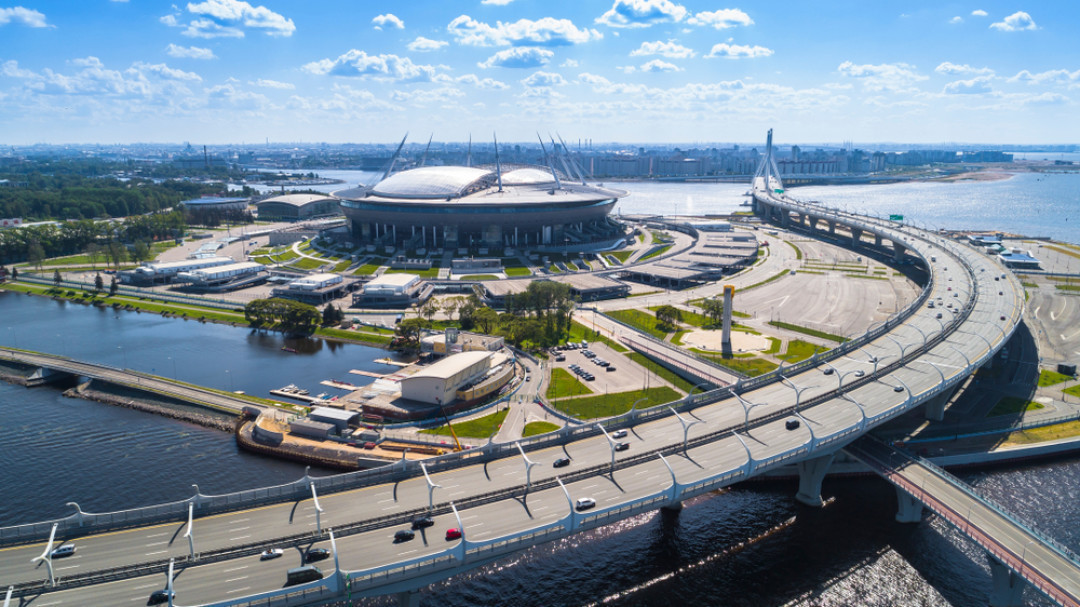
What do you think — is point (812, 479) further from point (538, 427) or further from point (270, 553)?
point (270, 553)

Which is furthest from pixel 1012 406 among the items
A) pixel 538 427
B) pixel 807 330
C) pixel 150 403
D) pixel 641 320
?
pixel 150 403

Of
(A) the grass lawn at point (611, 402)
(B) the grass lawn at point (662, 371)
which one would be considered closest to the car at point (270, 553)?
(A) the grass lawn at point (611, 402)

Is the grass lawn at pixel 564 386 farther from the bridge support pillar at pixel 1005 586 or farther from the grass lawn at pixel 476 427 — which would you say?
the bridge support pillar at pixel 1005 586

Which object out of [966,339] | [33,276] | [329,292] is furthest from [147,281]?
[966,339]

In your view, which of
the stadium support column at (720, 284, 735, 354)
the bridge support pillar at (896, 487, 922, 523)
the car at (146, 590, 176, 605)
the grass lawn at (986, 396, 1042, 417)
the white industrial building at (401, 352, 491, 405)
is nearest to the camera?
the car at (146, 590, 176, 605)

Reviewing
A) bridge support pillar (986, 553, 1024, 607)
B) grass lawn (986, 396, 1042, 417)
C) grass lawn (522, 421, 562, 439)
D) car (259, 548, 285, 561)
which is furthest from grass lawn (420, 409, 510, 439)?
grass lawn (986, 396, 1042, 417)

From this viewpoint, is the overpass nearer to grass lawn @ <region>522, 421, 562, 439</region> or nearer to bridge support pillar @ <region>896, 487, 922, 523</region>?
bridge support pillar @ <region>896, 487, 922, 523</region>

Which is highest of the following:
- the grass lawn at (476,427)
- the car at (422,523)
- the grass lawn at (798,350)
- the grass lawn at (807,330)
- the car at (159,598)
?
the car at (422,523)
